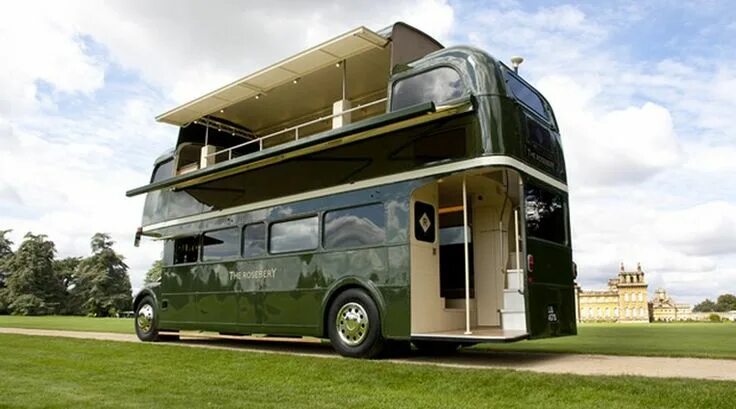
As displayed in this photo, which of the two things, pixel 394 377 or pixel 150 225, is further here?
pixel 150 225

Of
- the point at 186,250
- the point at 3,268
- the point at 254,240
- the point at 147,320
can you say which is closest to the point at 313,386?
the point at 254,240

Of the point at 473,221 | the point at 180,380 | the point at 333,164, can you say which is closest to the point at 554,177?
the point at 473,221

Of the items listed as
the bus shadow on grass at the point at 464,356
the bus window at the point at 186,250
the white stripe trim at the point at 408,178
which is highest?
the white stripe trim at the point at 408,178

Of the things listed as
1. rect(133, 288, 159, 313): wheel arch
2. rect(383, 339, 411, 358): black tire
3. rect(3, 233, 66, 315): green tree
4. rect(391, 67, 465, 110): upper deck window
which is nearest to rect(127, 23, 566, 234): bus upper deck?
rect(391, 67, 465, 110): upper deck window

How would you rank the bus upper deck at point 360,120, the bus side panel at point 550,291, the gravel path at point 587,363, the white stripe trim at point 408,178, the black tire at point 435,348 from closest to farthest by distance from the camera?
1. the gravel path at point 587,363
2. the white stripe trim at point 408,178
3. the bus side panel at point 550,291
4. the bus upper deck at point 360,120
5. the black tire at point 435,348

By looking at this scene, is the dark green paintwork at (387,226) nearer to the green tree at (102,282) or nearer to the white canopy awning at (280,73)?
the white canopy awning at (280,73)

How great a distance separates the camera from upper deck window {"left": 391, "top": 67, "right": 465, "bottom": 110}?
8.25 m

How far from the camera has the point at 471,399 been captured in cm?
559

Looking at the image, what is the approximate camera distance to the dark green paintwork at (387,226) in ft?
26.2

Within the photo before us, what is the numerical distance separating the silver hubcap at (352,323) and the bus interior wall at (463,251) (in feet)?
2.79

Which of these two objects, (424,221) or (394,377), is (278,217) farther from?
(394,377)

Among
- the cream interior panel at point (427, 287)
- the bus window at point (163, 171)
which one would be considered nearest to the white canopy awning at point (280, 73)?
the bus window at point (163, 171)

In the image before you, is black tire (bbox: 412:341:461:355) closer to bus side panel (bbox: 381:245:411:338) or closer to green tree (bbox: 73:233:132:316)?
bus side panel (bbox: 381:245:411:338)

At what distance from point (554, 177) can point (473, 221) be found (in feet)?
4.60
